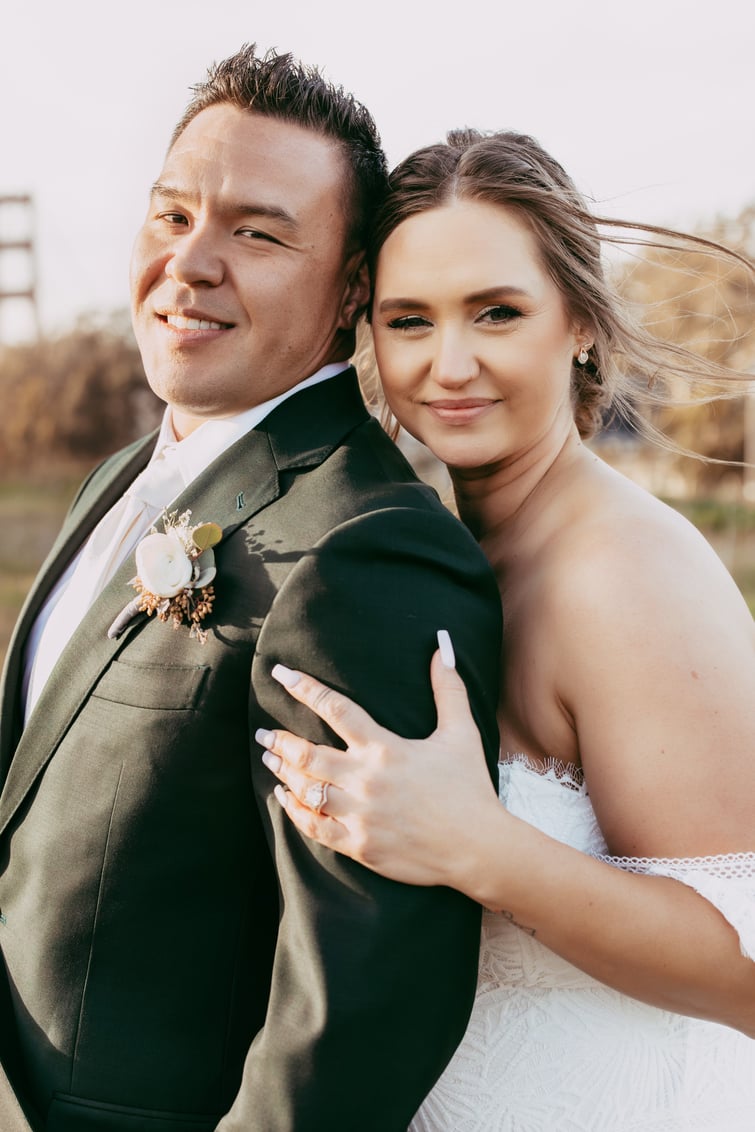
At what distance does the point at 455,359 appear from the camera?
2.45 meters

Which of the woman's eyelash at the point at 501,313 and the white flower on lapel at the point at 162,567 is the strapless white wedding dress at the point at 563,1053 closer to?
the white flower on lapel at the point at 162,567

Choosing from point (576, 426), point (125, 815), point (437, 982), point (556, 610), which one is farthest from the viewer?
point (576, 426)

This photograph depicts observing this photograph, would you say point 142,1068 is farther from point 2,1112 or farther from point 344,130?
point 344,130

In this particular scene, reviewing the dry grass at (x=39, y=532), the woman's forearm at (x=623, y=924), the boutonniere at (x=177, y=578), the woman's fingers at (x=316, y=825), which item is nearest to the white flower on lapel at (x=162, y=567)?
the boutonniere at (x=177, y=578)

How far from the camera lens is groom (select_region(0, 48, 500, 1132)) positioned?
1841mm

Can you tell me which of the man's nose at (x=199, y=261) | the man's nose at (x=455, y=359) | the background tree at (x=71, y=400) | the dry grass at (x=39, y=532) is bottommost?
the dry grass at (x=39, y=532)

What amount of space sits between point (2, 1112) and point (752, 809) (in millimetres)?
1485

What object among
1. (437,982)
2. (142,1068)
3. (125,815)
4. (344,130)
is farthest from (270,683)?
(344,130)

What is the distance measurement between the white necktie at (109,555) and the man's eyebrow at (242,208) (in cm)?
52

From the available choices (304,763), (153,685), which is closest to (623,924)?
(304,763)

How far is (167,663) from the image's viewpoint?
6.67ft

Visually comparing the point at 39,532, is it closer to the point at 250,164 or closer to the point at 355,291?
the point at 355,291

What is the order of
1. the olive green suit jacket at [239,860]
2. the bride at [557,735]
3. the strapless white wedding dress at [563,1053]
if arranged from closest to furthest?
the olive green suit jacket at [239,860], the bride at [557,735], the strapless white wedding dress at [563,1053]

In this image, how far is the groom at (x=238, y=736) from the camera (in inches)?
72.5
